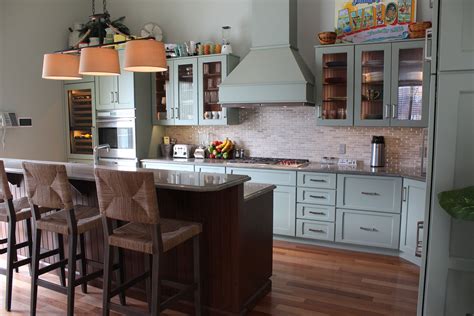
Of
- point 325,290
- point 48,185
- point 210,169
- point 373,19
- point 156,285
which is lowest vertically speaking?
point 325,290

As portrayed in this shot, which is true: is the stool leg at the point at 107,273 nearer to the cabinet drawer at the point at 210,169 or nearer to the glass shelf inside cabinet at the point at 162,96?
the cabinet drawer at the point at 210,169

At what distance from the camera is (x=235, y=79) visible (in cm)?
464

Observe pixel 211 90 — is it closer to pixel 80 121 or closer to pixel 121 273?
pixel 80 121

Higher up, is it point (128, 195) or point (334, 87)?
point (334, 87)

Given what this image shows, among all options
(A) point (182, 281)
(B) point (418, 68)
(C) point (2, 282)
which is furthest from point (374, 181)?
(C) point (2, 282)

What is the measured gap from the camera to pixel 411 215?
386cm

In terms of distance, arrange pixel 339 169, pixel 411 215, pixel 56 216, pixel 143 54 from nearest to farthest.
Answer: pixel 143 54
pixel 56 216
pixel 411 215
pixel 339 169

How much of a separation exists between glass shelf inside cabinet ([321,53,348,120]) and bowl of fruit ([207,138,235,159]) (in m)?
1.34

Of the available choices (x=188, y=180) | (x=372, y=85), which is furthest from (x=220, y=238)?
(x=372, y=85)

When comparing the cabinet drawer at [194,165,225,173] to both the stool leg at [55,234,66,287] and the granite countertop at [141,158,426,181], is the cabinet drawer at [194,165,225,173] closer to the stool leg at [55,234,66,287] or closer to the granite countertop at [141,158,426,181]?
the granite countertop at [141,158,426,181]

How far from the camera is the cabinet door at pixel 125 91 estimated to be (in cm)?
521

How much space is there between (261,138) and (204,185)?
2.93 m

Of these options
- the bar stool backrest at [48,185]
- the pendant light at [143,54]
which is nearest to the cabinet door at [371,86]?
the pendant light at [143,54]

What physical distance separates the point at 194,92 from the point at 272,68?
121 cm
